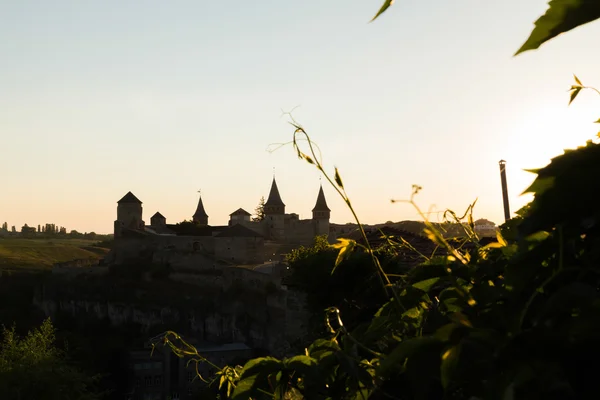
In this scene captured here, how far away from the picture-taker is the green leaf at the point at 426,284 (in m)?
1.33

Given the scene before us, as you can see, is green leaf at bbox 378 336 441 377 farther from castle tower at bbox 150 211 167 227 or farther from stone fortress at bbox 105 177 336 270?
castle tower at bbox 150 211 167 227

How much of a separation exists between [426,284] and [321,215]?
72014 millimetres

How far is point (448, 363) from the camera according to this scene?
80 cm

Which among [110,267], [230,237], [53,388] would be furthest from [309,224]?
[53,388]

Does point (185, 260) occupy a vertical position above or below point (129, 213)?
below

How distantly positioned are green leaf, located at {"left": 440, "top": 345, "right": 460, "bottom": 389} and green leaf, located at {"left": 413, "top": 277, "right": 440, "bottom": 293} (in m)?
0.53

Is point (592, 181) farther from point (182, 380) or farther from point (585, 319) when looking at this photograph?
point (182, 380)

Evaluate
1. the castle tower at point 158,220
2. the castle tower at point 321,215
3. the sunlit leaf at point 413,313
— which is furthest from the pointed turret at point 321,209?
the sunlit leaf at point 413,313

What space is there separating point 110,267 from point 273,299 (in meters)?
23.7

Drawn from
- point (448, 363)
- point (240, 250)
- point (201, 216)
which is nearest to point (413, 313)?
point (448, 363)

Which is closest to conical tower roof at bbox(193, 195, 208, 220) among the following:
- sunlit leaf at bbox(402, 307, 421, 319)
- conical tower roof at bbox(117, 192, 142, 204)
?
conical tower roof at bbox(117, 192, 142, 204)

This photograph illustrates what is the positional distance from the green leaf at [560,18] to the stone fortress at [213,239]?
2163 inches

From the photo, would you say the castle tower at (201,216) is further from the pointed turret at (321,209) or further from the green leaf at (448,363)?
the green leaf at (448,363)

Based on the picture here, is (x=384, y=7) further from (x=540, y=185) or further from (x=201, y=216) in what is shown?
(x=201, y=216)
